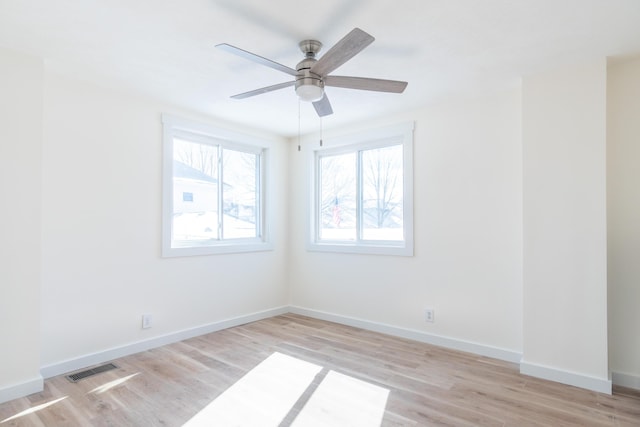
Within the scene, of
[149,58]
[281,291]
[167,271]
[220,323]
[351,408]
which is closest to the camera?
[351,408]

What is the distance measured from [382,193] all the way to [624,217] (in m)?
2.15

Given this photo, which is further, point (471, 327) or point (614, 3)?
point (471, 327)

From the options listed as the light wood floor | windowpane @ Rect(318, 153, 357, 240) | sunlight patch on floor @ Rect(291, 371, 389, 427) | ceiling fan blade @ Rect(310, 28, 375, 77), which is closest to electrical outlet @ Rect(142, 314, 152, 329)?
the light wood floor

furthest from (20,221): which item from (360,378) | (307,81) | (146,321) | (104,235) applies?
(360,378)

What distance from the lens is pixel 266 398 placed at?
247 cm

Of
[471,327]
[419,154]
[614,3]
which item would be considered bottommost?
[471,327]

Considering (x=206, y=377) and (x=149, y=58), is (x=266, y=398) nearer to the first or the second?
(x=206, y=377)

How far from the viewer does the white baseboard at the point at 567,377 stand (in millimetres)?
2553

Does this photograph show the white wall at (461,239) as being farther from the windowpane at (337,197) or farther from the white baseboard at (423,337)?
the windowpane at (337,197)

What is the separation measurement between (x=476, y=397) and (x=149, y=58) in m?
3.32

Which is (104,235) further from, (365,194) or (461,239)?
(461,239)

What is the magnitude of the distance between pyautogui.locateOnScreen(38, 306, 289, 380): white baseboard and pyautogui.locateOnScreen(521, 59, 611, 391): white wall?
2.92 meters

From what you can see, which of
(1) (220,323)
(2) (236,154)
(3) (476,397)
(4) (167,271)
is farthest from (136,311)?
(3) (476,397)

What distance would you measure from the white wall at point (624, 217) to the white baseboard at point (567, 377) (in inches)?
9.7
